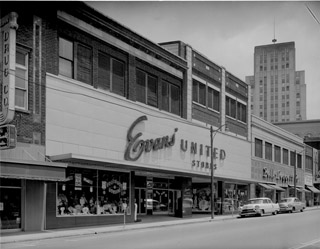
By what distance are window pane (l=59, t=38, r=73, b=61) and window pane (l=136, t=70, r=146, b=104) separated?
20.5 feet

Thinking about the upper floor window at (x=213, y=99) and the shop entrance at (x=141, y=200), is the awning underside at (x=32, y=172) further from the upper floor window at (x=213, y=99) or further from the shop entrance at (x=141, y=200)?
the upper floor window at (x=213, y=99)

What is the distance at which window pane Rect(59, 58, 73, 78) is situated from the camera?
74.6 feet

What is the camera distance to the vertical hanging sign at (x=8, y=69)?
18344 millimetres

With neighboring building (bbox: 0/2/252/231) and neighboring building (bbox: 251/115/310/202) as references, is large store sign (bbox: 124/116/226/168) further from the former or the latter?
neighboring building (bbox: 251/115/310/202)

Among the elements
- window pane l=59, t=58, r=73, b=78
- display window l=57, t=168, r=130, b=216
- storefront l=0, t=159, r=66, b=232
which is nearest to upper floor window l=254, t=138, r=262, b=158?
display window l=57, t=168, r=130, b=216

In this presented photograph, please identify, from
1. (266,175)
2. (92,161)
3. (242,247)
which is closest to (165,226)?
(92,161)

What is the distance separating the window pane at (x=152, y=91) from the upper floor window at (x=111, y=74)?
3005 millimetres

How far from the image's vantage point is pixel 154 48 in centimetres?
2981

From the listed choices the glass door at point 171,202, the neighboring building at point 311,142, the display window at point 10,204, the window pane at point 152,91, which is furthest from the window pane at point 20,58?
the neighboring building at point 311,142

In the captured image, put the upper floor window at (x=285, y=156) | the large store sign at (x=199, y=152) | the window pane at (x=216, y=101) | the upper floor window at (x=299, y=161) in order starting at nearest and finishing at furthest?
1. the large store sign at (x=199, y=152)
2. the window pane at (x=216, y=101)
3. the upper floor window at (x=285, y=156)
4. the upper floor window at (x=299, y=161)

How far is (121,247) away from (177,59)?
808 inches

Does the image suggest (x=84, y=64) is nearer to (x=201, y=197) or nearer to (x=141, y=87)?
(x=141, y=87)

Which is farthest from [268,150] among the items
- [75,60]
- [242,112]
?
[75,60]

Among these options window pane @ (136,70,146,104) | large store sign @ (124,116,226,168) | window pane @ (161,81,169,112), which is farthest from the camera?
window pane @ (161,81,169,112)
